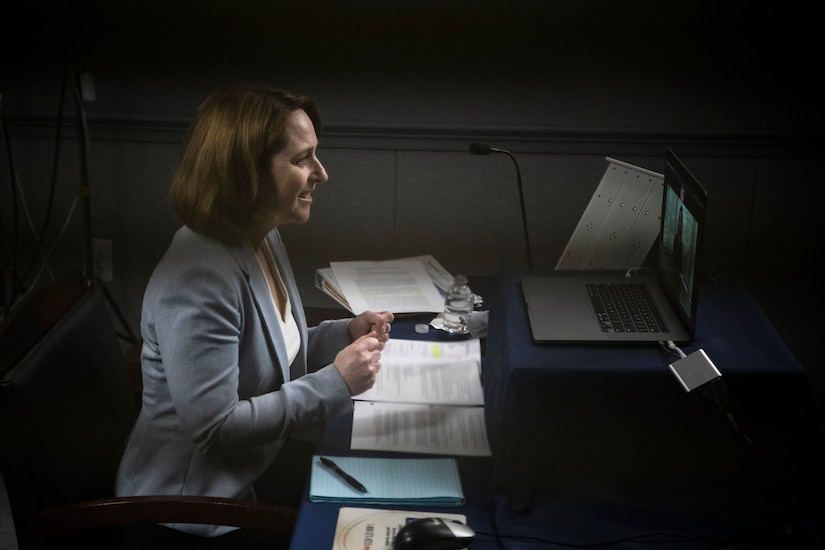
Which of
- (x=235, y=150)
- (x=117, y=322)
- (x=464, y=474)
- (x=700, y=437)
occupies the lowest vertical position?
(x=117, y=322)

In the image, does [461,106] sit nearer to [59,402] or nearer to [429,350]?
[429,350]

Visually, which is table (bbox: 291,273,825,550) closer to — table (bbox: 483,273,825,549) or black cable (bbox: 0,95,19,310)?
table (bbox: 483,273,825,549)

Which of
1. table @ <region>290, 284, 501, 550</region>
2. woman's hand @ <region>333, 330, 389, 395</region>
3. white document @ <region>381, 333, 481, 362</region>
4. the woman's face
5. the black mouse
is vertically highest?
the woman's face

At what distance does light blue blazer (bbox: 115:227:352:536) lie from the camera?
1314 millimetres

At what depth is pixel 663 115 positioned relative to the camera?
2428 mm

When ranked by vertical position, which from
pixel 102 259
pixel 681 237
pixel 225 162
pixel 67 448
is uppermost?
pixel 225 162

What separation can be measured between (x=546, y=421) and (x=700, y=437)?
0.71 ft

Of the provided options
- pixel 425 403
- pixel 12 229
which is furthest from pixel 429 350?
pixel 12 229

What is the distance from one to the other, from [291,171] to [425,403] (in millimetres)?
479

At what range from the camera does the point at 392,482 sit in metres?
1.28

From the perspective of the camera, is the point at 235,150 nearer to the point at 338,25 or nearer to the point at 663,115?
the point at 338,25

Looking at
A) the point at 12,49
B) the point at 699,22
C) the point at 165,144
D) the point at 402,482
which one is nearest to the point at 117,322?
the point at 165,144

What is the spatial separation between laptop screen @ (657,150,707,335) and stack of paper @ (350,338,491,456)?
0.39 metres

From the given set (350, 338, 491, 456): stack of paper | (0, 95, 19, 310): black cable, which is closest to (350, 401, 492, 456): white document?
(350, 338, 491, 456): stack of paper
